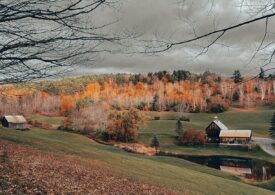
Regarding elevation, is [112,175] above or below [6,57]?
below

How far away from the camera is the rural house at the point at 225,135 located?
74.2 meters

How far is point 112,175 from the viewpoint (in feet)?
67.1

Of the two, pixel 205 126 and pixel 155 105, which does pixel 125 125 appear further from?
pixel 155 105

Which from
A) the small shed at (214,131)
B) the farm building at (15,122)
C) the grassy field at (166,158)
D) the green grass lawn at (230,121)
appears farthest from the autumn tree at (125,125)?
the small shed at (214,131)

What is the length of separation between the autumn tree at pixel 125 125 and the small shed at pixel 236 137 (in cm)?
2083

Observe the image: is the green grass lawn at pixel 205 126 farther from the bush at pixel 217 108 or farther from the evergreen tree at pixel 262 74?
the evergreen tree at pixel 262 74

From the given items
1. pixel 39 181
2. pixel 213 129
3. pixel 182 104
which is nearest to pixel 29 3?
pixel 39 181

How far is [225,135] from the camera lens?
76938 millimetres

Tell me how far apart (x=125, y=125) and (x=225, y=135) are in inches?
935

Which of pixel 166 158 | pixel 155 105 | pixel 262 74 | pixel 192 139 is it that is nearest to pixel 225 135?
pixel 192 139

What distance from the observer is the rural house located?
244ft

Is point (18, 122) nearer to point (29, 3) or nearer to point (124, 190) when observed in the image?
point (124, 190)

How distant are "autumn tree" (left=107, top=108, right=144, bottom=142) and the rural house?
20246mm

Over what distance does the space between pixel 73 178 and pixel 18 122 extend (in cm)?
5819
